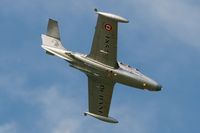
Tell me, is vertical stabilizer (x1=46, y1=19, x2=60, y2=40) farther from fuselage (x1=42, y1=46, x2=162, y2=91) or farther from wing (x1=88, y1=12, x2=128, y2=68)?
wing (x1=88, y1=12, x2=128, y2=68)

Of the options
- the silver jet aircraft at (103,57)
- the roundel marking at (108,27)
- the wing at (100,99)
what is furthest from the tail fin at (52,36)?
the roundel marking at (108,27)

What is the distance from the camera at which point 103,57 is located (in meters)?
83.1

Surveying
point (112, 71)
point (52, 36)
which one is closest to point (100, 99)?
point (112, 71)

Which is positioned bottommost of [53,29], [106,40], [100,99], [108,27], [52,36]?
[100,99]

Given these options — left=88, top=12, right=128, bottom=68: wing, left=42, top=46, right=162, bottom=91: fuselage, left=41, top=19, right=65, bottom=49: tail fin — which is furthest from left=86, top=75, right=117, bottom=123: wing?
left=41, top=19, right=65, bottom=49: tail fin

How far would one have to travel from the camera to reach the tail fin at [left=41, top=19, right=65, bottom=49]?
86.0 meters

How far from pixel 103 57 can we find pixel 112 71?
1682 mm

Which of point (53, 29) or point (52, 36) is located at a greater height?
point (53, 29)

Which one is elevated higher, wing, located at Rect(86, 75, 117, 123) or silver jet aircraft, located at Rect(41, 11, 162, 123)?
silver jet aircraft, located at Rect(41, 11, 162, 123)

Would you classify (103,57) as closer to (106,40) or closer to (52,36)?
(106,40)

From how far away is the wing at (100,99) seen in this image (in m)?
88.5

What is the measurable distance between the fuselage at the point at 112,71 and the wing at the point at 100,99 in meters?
4.11

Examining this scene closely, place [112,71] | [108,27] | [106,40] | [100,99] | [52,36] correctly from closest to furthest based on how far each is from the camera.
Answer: [108,27], [106,40], [112,71], [52,36], [100,99]

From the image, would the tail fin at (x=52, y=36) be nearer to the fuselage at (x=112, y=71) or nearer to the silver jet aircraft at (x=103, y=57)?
the silver jet aircraft at (x=103, y=57)
